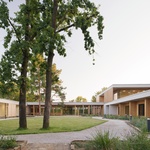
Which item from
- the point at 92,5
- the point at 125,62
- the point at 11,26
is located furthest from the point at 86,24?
the point at 125,62

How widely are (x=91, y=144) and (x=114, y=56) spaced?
2370cm

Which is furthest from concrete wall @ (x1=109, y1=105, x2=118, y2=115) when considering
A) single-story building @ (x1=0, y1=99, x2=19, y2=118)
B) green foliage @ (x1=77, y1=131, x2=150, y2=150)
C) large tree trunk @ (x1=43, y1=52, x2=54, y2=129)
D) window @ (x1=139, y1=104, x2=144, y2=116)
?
green foliage @ (x1=77, y1=131, x2=150, y2=150)

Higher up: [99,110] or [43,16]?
[43,16]

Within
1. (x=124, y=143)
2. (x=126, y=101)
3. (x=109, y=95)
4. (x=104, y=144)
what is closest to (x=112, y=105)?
(x=109, y=95)

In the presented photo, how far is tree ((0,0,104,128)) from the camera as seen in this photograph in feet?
49.4

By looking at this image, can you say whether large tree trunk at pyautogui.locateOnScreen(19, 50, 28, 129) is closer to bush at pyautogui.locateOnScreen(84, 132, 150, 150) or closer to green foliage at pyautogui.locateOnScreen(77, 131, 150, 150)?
green foliage at pyautogui.locateOnScreen(77, 131, 150, 150)

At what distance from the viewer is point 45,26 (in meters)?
15.9

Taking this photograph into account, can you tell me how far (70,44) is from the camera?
16969mm

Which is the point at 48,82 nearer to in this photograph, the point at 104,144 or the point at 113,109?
the point at 104,144

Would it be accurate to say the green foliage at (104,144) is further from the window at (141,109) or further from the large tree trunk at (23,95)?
the window at (141,109)

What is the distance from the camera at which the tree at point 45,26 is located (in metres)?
15.1

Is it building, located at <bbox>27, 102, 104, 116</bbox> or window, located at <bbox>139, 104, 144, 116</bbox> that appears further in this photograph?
building, located at <bbox>27, 102, 104, 116</bbox>

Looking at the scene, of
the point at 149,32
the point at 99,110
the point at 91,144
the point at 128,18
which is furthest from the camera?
the point at 99,110

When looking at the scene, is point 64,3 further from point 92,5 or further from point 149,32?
point 149,32
